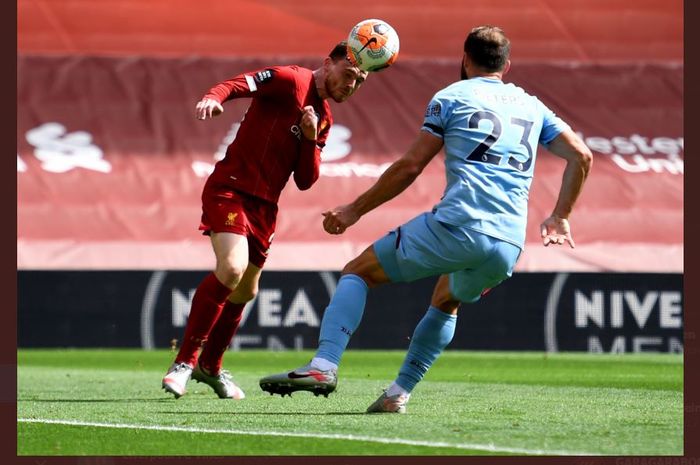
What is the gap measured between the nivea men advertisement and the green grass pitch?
137 inches

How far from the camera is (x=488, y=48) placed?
6188 mm

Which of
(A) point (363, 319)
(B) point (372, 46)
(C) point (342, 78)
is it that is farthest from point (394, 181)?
(A) point (363, 319)

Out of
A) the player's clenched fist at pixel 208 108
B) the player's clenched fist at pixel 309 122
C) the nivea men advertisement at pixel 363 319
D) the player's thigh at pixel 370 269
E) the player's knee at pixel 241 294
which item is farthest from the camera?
the nivea men advertisement at pixel 363 319

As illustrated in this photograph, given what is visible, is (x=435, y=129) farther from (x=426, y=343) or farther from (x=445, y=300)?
(x=426, y=343)

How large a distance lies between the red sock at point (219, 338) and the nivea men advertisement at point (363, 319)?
6702 millimetres

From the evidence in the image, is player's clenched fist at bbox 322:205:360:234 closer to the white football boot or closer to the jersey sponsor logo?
the jersey sponsor logo

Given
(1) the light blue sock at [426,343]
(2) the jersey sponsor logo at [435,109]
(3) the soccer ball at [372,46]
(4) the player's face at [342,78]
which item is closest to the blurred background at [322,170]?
(4) the player's face at [342,78]

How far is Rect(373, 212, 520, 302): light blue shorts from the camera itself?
19.8 feet

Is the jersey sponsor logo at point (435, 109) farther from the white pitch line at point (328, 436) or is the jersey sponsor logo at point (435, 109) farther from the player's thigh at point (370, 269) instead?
the white pitch line at point (328, 436)

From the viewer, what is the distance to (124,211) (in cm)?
1666

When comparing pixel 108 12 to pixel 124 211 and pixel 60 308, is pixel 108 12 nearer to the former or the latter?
pixel 124 211

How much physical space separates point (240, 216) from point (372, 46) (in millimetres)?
1219

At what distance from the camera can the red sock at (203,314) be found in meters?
7.61

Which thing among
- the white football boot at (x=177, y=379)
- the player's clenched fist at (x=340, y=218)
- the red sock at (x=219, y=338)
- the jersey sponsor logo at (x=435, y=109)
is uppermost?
the jersey sponsor logo at (x=435, y=109)
